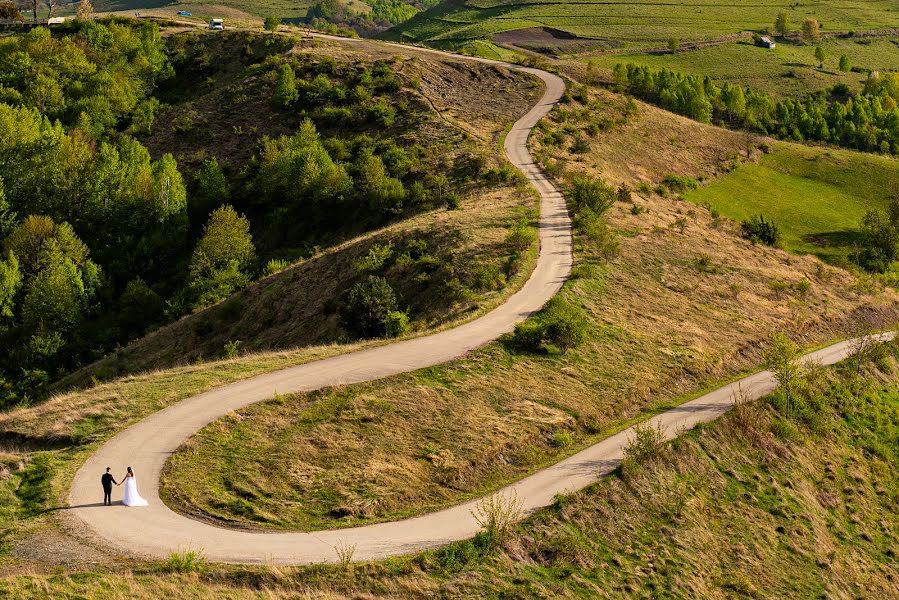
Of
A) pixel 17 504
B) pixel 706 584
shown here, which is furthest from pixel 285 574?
pixel 706 584

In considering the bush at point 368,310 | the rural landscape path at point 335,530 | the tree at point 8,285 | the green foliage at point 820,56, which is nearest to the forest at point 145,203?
the tree at point 8,285

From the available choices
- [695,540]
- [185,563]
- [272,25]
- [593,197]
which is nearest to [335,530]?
[185,563]

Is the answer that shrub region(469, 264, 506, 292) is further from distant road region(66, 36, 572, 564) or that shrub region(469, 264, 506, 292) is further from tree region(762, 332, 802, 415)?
tree region(762, 332, 802, 415)

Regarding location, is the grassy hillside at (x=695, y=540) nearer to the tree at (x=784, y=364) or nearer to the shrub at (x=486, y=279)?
the tree at (x=784, y=364)

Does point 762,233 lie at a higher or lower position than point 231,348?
lower

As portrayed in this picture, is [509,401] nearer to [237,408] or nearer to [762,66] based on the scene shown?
[237,408]

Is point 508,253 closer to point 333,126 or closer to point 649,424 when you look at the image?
point 649,424
